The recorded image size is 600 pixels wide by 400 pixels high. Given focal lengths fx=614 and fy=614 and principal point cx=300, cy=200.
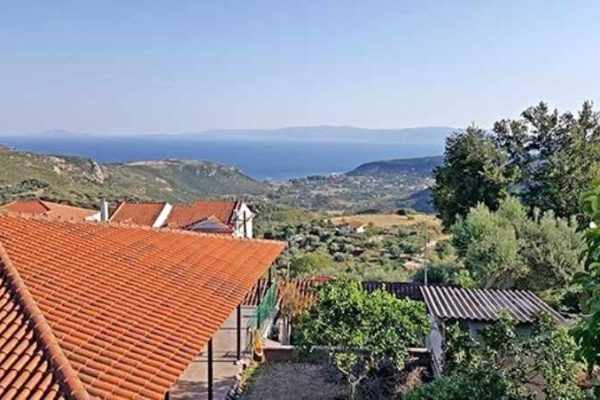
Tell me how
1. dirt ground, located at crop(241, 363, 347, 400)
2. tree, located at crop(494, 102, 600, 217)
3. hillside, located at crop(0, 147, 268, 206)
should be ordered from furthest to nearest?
1. hillside, located at crop(0, 147, 268, 206)
2. tree, located at crop(494, 102, 600, 217)
3. dirt ground, located at crop(241, 363, 347, 400)

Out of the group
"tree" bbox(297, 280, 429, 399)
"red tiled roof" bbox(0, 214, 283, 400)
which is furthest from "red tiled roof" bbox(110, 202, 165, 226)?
"tree" bbox(297, 280, 429, 399)

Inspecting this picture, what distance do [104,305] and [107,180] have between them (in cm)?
9563

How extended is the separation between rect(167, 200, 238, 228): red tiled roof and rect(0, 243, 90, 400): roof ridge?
25.9m

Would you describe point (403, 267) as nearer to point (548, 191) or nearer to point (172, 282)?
point (548, 191)

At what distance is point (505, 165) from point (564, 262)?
33.4 ft

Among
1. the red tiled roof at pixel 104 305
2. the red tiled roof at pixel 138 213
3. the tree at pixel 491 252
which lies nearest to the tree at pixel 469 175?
the tree at pixel 491 252

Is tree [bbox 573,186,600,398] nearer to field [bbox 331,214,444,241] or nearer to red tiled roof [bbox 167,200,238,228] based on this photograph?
red tiled roof [bbox 167,200,238,228]

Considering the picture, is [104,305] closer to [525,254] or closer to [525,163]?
[525,254]

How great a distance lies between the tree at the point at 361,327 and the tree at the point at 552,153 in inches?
725

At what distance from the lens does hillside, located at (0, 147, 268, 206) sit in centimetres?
6819

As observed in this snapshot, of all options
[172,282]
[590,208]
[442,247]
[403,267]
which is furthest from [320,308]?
[442,247]

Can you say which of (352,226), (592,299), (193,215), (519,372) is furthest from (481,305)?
(352,226)

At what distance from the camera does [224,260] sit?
42.3 feet

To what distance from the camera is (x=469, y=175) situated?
29844mm
